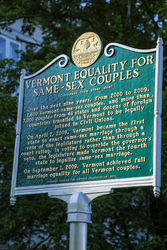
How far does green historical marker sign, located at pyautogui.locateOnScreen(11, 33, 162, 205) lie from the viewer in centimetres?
666

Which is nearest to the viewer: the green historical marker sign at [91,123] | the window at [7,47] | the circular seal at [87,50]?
the green historical marker sign at [91,123]

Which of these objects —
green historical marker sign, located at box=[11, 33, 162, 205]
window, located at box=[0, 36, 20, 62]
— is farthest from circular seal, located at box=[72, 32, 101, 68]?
window, located at box=[0, 36, 20, 62]

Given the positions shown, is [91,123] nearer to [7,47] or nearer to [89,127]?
[89,127]

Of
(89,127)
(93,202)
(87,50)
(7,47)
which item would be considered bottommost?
(93,202)

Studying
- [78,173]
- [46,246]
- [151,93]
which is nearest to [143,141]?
[151,93]

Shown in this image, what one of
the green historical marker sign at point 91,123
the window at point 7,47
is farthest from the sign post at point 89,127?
the window at point 7,47

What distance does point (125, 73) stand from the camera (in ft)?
23.6

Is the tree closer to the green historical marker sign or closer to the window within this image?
the window

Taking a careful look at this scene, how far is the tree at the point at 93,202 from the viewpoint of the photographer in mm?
12695

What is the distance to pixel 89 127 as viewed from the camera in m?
7.27

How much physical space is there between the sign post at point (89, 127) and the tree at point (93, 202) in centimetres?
448

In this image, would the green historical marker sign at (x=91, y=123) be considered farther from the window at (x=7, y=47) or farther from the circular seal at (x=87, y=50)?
the window at (x=7, y=47)

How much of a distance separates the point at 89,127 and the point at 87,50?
1.65 meters

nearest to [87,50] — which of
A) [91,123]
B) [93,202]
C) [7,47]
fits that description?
[91,123]
